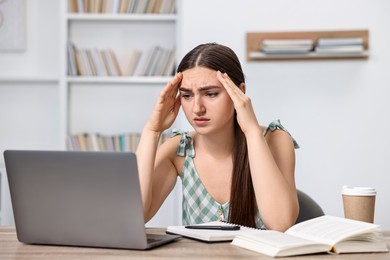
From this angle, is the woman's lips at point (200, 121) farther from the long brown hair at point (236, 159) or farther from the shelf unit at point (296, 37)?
the shelf unit at point (296, 37)

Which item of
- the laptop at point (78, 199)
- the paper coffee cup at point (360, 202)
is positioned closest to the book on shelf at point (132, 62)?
the paper coffee cup at point (360, 202)

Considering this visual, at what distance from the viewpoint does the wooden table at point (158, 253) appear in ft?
4.43

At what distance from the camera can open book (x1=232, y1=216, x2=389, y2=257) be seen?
53.7 inches

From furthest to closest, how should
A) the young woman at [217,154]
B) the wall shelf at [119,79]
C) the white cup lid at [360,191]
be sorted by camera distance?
1. the wall shelf at [119,79]
2. the young woman at [217,154]
3. the white cup lid at [360,191]

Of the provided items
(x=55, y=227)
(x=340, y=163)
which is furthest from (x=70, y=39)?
(x=55, y=227)

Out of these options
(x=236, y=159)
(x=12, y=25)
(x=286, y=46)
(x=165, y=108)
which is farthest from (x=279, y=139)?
(x=12, y=25)

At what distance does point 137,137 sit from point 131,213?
299 centimetres

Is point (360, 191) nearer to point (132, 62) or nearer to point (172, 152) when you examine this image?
point (172, 152)

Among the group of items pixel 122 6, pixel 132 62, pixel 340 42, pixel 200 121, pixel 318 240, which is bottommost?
pixel 318 240

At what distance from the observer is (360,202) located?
178 cm

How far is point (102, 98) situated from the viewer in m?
4.49

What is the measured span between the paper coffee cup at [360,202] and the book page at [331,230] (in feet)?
0.63

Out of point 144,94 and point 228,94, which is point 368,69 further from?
point 228,94

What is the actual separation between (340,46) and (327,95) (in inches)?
12.1
